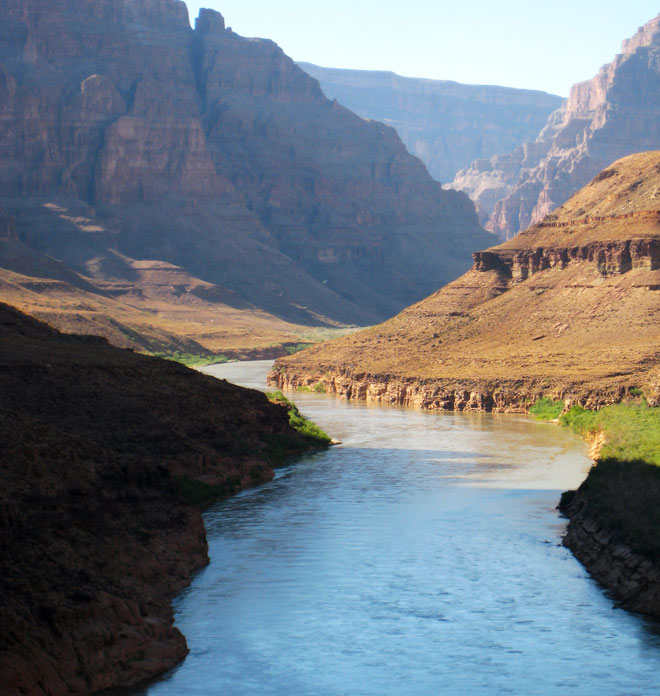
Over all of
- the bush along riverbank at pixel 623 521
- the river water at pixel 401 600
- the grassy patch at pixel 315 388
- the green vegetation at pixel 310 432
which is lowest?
the river water at pixel 401 600

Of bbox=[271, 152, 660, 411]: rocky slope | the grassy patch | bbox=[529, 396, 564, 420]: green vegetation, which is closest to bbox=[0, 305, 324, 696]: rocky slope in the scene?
bbox=[529, 396, 564, 420]: green vegetation

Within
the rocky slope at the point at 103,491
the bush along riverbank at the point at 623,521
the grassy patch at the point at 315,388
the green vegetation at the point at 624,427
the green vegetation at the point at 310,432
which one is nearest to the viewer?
the rocky slope at the point at 103,491

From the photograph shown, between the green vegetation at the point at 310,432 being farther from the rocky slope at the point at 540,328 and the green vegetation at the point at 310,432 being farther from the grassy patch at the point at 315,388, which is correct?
the grassy patch at the point at 315,388

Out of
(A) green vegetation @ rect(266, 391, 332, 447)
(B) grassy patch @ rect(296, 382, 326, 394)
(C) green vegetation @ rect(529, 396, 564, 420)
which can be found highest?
(B) grassy patch @ rect(296, 382, 326, 394)

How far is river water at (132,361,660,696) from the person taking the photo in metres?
25.5

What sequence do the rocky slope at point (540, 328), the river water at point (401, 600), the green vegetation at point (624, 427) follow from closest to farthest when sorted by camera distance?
the river water at point (401, 600) → the green vegetation at point (624, 427) → the rocky slope at point (540, 328)

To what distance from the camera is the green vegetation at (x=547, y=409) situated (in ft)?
244

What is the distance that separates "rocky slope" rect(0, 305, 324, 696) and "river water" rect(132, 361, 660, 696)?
1.08m

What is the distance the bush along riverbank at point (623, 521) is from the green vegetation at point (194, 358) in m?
87.6

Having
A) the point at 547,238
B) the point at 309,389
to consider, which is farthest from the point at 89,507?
the point at 547,238

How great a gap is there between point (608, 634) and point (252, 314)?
170375 mm

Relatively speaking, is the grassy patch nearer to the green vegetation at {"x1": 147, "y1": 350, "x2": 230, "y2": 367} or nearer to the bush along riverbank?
the green vegetation at {"x1": 147, "y1": 350, "x2": 230, "y2": 367}

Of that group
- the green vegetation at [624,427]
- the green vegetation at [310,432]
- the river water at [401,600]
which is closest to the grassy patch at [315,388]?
the green vegetation at [624,427]

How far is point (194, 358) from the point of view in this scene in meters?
143
